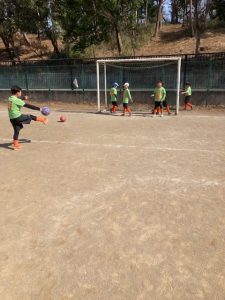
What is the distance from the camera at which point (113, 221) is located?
510 centimetres

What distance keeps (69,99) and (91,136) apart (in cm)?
949

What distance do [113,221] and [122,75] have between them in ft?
47.2

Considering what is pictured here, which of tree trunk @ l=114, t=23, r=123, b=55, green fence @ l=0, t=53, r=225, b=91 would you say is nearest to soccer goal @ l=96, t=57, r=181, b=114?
green fence @ l=0, t=53, r=225, b=91

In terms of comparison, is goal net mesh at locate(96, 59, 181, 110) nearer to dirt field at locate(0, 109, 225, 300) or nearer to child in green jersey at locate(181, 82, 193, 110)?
child in green jersey at locate(181, 82, 193, 110)

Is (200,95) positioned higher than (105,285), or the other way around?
(200,95)

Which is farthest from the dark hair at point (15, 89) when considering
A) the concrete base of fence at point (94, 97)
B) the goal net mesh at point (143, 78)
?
the concrete base of fence at point (94, 97)

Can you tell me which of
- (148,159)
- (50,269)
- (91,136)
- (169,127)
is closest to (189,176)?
(148,159)

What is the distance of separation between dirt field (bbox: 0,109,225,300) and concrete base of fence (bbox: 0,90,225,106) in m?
7.53

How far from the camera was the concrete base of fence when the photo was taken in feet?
55.1

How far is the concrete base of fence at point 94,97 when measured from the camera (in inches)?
662

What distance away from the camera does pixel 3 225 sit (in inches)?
200

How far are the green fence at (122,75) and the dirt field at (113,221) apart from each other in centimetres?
793

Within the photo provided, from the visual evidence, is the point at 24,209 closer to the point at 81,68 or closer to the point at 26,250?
the point at 26,250

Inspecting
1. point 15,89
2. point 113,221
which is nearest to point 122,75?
point 15,89
